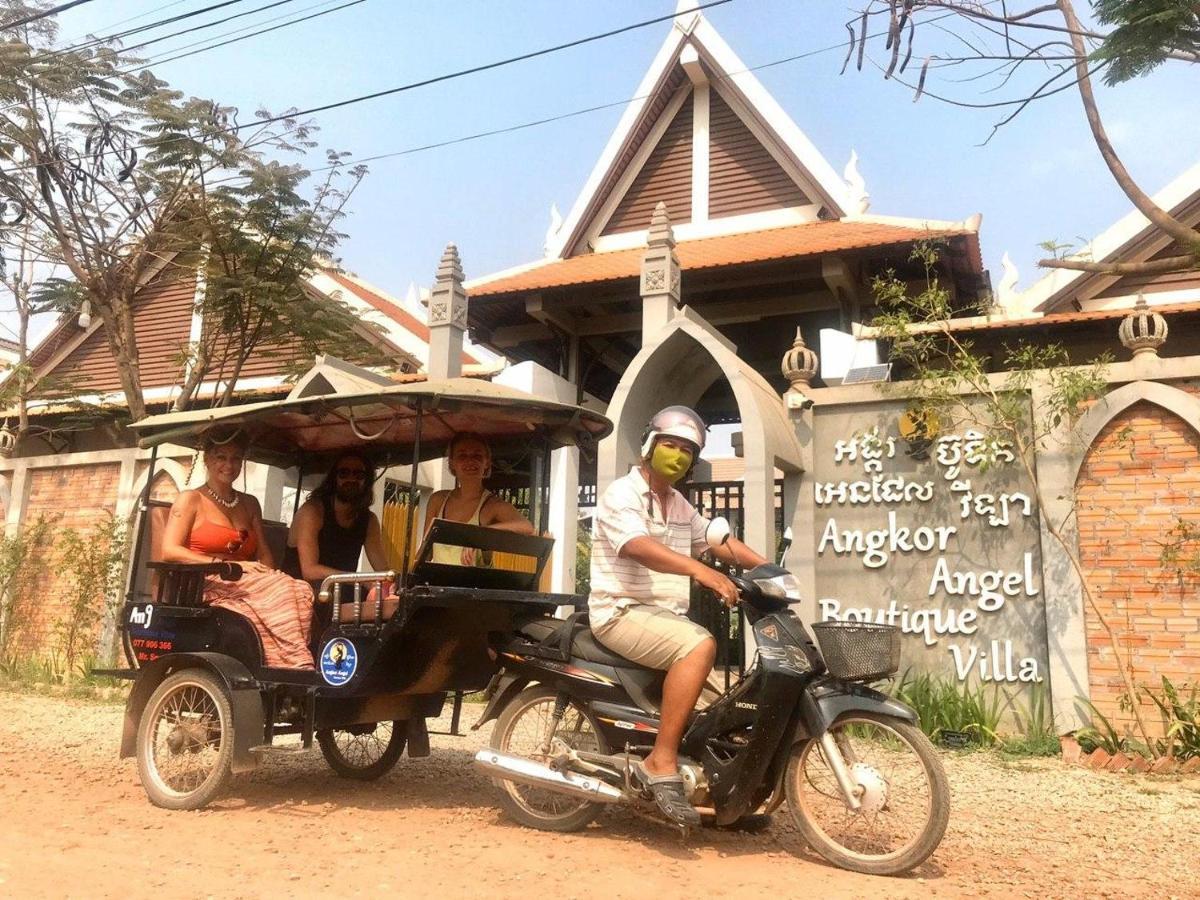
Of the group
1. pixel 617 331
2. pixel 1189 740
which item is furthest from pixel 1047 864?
pixel 617 331

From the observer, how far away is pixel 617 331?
1162 centimetres

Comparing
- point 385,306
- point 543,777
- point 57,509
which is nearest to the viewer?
point 543,777

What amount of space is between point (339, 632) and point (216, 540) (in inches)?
38.0

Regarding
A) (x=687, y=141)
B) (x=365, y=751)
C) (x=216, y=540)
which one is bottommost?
(x=365, y=751)

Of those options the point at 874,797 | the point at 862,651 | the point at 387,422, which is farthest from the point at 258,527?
the point at 874,797

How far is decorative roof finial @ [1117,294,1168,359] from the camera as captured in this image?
689 centimetres

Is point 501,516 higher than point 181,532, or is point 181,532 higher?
point 501,516

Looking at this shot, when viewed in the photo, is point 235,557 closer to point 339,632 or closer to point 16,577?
point 339,632

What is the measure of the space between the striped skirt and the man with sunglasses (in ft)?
1.12

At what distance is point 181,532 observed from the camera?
15.1 ft

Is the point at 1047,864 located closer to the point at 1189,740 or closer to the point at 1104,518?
the point at 1189,740

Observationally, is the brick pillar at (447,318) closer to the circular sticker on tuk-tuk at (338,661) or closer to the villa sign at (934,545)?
the villa sign at (934,545)

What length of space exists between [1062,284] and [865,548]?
476cm

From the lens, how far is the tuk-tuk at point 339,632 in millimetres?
4160
